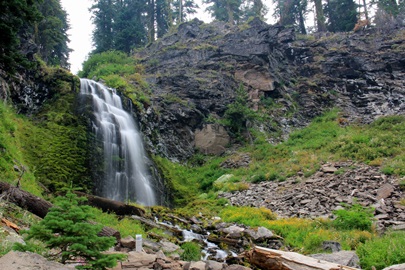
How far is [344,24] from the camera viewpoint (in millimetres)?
39281

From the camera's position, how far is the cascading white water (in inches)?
611

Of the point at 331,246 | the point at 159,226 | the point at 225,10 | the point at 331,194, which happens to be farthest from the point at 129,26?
the point at 331,246

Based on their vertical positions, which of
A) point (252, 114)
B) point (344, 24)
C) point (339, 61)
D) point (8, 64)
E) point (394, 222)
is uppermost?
point (344, 24)

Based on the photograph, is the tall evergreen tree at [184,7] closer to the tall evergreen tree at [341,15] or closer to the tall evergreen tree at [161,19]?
the tall evergreen tree at [161,19]

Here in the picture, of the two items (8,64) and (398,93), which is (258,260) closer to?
(8,64)

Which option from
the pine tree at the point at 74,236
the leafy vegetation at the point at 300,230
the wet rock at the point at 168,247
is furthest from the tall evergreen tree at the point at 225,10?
the pine tree at the point at 74,236

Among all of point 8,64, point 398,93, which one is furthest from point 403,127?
point 8,64

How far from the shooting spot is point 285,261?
6426 millimetres

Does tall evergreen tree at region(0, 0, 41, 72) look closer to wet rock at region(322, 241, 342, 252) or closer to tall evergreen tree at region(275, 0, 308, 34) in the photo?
wet rock at region(322, 241, 342, 252)

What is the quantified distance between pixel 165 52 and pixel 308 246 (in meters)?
27.2

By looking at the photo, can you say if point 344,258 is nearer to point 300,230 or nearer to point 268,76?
point 300,230

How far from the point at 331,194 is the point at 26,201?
37.4 feet

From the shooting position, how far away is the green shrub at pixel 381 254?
6314 millimetres

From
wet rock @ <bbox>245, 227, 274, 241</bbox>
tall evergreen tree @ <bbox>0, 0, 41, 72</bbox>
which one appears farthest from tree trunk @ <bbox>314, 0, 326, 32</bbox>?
tall evergreen tree @ <bbox>0, 0, 41, 72</bbox>
